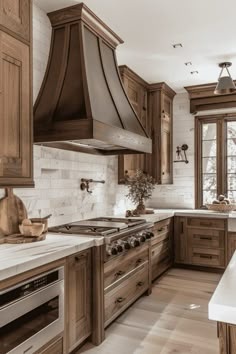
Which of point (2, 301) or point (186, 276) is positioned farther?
point (186, 276)

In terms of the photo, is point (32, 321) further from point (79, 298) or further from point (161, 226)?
point (161, 226)

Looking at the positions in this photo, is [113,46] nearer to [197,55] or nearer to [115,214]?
[197,55]

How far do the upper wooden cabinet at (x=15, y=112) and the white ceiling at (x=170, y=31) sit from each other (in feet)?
2.81

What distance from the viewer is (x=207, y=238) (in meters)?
4.46

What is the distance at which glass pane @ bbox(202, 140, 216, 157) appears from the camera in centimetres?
513

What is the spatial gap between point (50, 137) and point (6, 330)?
4.92 feet

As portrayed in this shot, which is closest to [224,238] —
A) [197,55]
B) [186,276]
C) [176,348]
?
[186,276]

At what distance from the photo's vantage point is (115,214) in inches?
169

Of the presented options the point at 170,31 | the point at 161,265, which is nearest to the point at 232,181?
the point at 161,265

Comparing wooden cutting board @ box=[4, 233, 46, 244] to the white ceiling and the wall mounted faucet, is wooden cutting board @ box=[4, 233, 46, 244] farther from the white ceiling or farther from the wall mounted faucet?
the white ceiling

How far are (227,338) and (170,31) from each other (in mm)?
2949

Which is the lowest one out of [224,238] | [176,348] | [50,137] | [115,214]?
[176,348]

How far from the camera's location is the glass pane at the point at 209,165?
513 centimetres

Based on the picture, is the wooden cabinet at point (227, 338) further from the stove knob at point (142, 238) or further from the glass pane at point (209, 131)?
the glass pane at point (209, 131)
